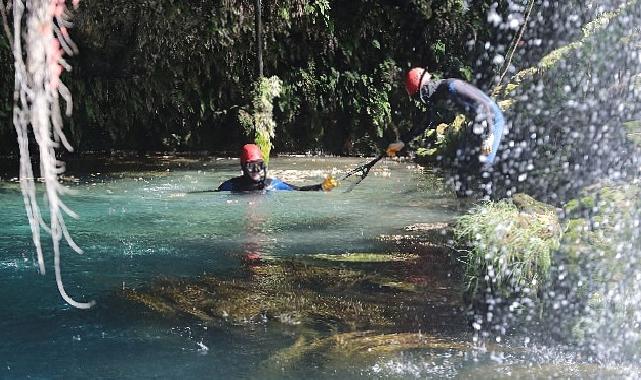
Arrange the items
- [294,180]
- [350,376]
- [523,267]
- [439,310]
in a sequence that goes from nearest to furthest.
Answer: [350,376]
[523,267]
[439,310]
[294,180]

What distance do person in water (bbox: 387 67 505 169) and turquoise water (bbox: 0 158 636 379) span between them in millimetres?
1098

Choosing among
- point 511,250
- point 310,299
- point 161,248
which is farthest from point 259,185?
point 511,250

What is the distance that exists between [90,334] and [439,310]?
88.8 inches

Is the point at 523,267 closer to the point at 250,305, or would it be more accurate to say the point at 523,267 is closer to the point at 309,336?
the point at 309,336

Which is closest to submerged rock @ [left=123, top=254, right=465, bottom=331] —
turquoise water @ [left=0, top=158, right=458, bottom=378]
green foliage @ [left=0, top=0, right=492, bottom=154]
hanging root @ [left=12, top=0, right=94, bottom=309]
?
turquoise water @ [left=0, top=158, right=458, bottom=378]

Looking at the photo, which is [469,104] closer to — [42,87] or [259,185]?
[42,87]

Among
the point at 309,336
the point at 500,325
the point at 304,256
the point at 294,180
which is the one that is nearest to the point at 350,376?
the point at 309,336

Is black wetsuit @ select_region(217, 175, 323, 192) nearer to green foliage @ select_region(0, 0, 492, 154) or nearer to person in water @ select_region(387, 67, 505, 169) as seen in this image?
person in water @ select_region(387, 67, 505, 169)

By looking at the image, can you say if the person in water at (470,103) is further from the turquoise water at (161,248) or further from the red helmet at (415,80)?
the turquoise water at (161,248)

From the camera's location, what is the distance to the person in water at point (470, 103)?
5.52 metres

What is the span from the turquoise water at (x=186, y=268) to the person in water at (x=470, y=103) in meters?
1.10

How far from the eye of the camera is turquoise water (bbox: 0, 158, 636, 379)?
382 centimetres

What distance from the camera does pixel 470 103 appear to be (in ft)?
18.7

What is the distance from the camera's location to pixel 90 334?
4.30 meters
